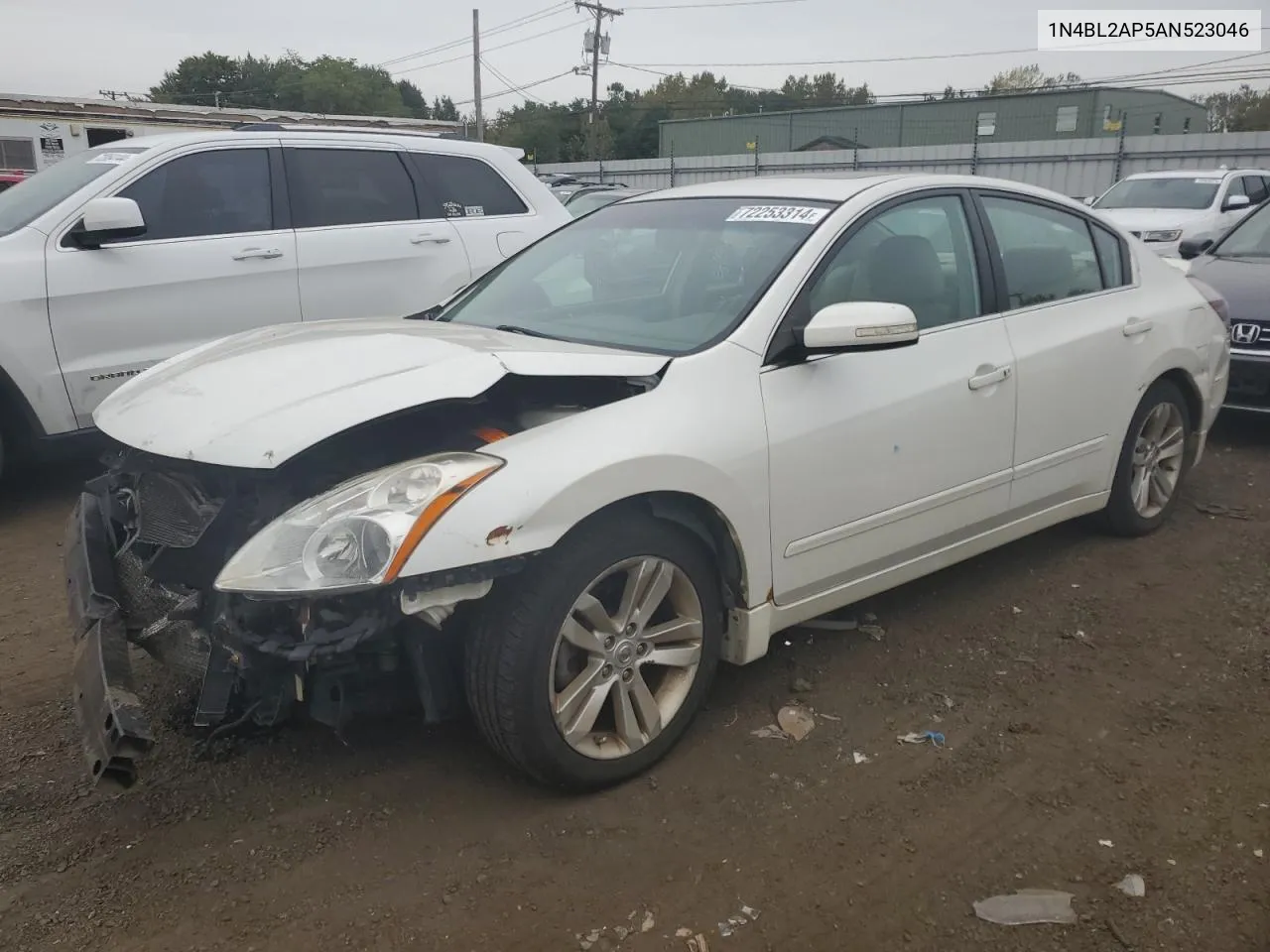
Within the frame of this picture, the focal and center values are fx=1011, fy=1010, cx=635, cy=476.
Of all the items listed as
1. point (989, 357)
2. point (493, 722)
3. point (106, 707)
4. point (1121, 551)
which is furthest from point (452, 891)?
point (1121, 551)

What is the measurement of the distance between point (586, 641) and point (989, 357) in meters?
1.95

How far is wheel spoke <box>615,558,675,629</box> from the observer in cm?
281

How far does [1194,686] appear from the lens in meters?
3.52

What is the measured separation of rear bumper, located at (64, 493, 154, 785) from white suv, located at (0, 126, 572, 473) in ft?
7.86

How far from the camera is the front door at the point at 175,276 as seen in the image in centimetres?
511

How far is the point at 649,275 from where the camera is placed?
3666 mm

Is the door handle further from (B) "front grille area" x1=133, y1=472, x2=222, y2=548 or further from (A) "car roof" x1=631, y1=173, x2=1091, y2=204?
(B) "front grille area" x1=133, y1=472, x2=222, y2=548

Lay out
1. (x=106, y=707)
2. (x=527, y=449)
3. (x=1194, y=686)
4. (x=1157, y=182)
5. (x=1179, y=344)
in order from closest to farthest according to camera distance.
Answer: (x=106, y=707) < (x=527, y=449) < (x=1194, y=686) < (x=1179, y=344) < (x=1157, y=182)

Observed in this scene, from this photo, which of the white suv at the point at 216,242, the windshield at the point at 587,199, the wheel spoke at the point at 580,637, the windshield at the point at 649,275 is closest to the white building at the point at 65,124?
the windshield at the point at 587,199

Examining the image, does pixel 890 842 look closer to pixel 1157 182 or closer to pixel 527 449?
pixel 527 449

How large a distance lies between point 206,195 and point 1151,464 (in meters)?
5.12

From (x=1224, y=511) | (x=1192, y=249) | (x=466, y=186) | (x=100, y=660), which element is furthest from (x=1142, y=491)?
(x=466, y=186)

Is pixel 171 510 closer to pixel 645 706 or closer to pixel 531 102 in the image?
pixel 645 706

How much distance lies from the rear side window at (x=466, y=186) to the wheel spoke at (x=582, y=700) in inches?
177
